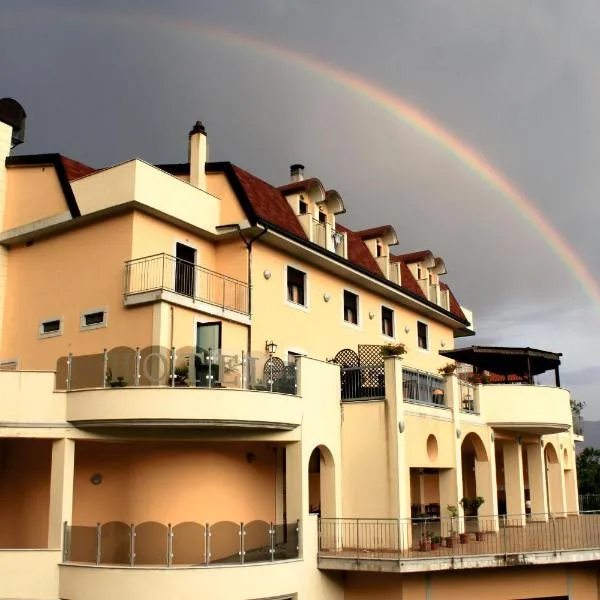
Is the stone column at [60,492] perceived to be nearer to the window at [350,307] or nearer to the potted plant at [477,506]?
the potted plant at [477,506]

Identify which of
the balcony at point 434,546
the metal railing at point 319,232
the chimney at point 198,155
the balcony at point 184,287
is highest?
the chimney at point 198,155

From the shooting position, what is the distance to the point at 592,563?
25.0 metres

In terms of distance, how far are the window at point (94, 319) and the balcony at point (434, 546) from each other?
887 cm

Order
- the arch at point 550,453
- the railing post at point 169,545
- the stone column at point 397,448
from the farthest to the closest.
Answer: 1. the arch at point 550,453
2. the stone column at point 397,448
3. the railing post at point 169,545

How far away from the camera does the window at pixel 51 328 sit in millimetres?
24547

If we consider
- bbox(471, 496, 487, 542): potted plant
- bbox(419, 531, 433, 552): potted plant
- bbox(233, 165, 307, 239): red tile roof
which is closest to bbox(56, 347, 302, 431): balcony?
bbox(419, 531, 433, 552): potted plant

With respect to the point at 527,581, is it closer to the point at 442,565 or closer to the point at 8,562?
the point at 442,565

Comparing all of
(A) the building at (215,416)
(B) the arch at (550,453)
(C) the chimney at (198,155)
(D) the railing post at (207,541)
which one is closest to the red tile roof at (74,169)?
(A) the building at (215,416)

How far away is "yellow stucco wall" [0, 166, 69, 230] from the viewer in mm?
25234

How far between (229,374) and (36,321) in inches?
324

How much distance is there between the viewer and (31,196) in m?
25.8

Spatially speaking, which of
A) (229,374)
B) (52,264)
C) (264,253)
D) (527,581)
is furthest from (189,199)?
(527,581)

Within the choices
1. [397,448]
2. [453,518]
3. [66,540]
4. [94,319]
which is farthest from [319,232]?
[66,540]

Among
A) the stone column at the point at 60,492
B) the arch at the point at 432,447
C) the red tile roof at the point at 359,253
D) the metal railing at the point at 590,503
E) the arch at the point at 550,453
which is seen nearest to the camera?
the stone column at the point at 60,492
